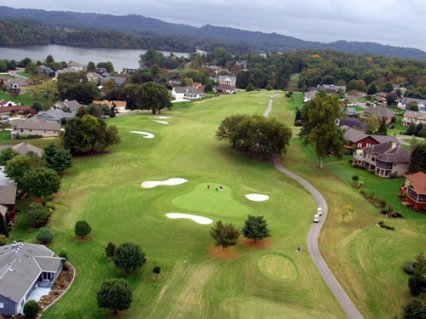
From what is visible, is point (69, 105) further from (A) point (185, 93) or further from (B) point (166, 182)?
(B) point (166, 182)

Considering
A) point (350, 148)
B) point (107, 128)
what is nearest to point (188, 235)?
point (107, 128)

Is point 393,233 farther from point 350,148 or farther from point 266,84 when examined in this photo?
point 266,84

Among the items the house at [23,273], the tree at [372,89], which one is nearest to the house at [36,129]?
the house at [23,273]

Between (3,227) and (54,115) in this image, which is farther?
(54,115)

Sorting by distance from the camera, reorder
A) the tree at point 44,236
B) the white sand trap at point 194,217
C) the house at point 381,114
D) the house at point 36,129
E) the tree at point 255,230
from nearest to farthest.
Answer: the tree at point 44,236 → the tree at point 255,230 → the white sand trap at point 194,217 → the house at point 36,129 → the house at point 381,114

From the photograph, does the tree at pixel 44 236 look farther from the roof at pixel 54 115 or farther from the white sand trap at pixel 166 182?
the roof at pixel 54 115

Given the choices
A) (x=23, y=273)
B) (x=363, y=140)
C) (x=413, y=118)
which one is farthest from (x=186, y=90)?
(x=23, y=273)
